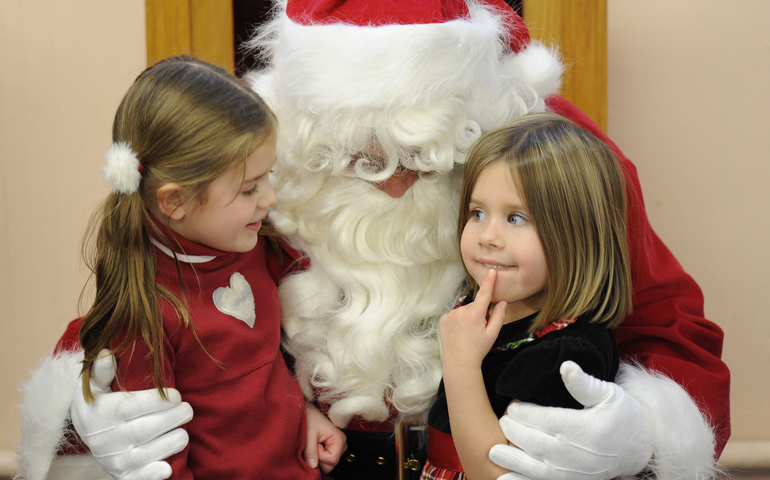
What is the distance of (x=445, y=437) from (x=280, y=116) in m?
0.68

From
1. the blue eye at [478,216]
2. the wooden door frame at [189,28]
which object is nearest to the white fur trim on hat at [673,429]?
the blue eye at [478,216]

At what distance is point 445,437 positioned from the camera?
109 centimetres

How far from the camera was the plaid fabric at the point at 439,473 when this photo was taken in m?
1.07

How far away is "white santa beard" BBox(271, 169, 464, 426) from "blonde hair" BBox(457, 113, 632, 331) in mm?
223

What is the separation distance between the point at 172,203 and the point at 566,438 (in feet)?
2.31

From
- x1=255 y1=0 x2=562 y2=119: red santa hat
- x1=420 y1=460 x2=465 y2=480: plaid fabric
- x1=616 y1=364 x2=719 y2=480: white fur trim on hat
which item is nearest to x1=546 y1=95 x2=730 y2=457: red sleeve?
x1=616 y1=364 x2=719 y2=480: white fur trim on hat

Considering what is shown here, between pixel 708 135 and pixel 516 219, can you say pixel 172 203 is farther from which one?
pixel 708 135

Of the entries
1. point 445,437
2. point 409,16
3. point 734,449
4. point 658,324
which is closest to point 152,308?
point 445,437

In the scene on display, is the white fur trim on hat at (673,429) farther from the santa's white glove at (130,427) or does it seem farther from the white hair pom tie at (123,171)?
the white hair pom tie at (123,171)

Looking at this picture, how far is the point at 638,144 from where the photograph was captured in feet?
5.66

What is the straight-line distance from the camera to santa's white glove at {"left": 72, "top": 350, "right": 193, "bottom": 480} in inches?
38.6

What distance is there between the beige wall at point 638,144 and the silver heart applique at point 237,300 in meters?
0.92

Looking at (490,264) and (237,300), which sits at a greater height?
(490,264)

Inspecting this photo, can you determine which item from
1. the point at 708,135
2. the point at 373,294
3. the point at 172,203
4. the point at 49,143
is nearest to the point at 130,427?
the point at 172,203
